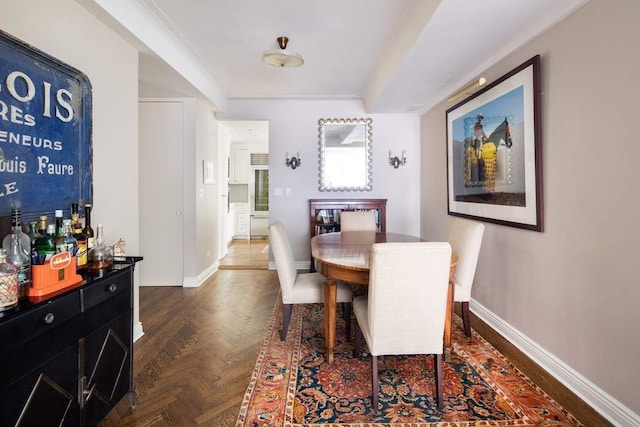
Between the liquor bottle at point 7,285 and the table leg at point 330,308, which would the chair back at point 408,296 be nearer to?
the table leg at point 330,308

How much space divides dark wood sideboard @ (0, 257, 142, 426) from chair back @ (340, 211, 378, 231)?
2.28m

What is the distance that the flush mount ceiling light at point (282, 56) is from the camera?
259cm

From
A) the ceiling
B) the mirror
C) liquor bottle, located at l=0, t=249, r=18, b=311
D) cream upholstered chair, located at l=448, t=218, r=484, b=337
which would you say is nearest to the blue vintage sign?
liquor bottle, located at l=0, t=249, r=18, b=311

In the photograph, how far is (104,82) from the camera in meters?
2.09

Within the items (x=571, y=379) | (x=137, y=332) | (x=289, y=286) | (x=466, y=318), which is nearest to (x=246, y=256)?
(x=137, y=332)

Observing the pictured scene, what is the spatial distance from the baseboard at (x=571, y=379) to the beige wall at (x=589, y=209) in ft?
0.07

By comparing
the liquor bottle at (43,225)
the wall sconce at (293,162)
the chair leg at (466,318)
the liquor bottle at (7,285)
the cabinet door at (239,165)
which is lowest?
the chair leg at (466,318)

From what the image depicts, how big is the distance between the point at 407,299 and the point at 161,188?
3.36 m

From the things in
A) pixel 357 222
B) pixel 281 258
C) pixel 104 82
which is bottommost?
pixel 281 258

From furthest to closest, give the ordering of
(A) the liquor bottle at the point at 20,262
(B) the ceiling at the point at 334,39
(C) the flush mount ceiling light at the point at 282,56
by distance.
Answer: (C) the flush mount ceiling light at the point at 282,56
(B) the ceiling at the point at 334,39
(A) the liquor bottle at the point at 20,262

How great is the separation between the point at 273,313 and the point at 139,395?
1.34 m

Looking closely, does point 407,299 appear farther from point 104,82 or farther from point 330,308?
point 104,82

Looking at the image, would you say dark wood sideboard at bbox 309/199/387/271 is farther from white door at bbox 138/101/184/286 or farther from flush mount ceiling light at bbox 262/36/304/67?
flush mount ceiling light at bbox 262/36/304/67

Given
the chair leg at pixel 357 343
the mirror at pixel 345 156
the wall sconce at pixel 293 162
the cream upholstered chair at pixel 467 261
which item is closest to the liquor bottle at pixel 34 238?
the chair leg at pixel 357 343
